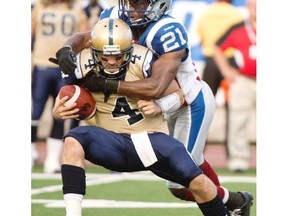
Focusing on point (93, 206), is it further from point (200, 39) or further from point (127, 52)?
point (200, 39)

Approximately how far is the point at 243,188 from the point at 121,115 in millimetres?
2876

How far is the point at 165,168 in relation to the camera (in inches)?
187

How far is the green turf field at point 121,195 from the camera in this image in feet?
20.2

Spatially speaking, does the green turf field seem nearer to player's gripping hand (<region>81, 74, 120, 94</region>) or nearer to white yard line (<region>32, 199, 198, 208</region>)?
white yard line (<region>32, 199, 198, 208</region>)

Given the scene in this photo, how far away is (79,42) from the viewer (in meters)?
5.16

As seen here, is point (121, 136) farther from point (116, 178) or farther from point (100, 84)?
point (116, 178)

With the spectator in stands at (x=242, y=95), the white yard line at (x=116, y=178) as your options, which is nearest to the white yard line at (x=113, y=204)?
the white yard line at (x=116, y=178)

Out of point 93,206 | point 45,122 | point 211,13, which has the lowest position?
point 45,122

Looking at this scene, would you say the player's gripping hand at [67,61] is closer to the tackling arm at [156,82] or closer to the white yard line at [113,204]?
the tackling arm at [156,82]

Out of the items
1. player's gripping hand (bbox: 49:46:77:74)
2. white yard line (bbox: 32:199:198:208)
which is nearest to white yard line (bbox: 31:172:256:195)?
white yard line (bbox: 32:199:198:208)

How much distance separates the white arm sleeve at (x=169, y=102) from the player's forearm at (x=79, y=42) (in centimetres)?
58

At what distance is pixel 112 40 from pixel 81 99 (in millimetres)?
346

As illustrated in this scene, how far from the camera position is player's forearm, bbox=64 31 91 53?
16.8ft
